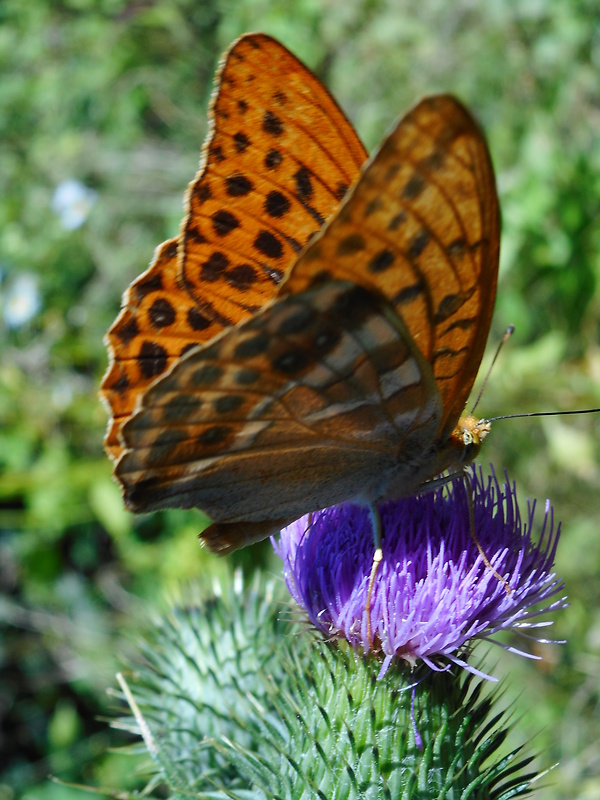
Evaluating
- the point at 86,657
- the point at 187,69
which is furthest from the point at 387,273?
the point at 187,69

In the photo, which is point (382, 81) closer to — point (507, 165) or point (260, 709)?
point (507, 165)

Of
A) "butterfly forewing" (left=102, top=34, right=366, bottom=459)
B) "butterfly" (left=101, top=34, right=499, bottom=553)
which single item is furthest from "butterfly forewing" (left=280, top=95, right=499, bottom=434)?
"butterfly forewing" (left=102, top=34, right=366, bottom=459)

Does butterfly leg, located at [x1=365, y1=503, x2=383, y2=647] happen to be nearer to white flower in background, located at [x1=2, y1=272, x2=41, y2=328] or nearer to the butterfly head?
the butterfly head

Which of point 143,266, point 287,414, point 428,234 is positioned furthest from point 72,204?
point 428,234

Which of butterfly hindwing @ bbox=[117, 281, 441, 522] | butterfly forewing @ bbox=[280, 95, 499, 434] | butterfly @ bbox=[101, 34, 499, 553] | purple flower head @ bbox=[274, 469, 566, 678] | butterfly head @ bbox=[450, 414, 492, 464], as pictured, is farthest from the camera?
butterfly head @ bbox=[450, 414, 492, 464]

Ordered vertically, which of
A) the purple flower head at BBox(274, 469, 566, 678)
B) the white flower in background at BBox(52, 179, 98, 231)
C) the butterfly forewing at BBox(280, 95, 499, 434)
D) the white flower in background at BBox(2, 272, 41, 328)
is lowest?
the purple flower head at BBox(274, 469, 566, 678)

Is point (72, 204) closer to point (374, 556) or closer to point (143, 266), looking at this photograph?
point (143, 266)
